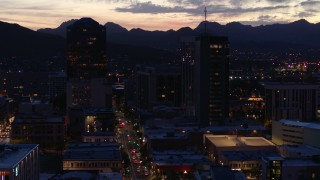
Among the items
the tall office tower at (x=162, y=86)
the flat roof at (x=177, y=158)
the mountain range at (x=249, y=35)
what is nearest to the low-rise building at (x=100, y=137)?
the flat roof at (x=177, y=158)

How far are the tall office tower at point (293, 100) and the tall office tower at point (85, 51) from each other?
79.5ft

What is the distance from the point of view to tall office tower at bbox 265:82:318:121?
33.3 m

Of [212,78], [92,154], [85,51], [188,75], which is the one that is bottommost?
[92,154]

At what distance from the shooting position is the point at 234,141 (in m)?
24.1

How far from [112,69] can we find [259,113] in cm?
4136

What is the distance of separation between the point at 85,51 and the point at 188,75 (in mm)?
20486

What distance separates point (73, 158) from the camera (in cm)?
1953

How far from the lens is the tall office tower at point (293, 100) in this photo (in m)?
33.3

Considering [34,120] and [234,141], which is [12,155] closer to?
[234,141]

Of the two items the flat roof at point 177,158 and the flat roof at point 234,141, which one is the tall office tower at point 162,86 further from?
the flat roof at point 177,158

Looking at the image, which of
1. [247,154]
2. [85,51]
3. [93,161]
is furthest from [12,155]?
[85,51]

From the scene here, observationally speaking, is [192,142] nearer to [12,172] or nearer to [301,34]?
[12,172]

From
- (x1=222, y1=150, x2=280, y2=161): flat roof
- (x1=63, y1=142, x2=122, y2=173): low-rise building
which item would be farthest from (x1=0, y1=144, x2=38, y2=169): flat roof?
(x1=222, y1=150, x2=280, y2=161): flat roof

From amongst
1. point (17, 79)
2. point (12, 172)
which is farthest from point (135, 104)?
point (12, 172)
